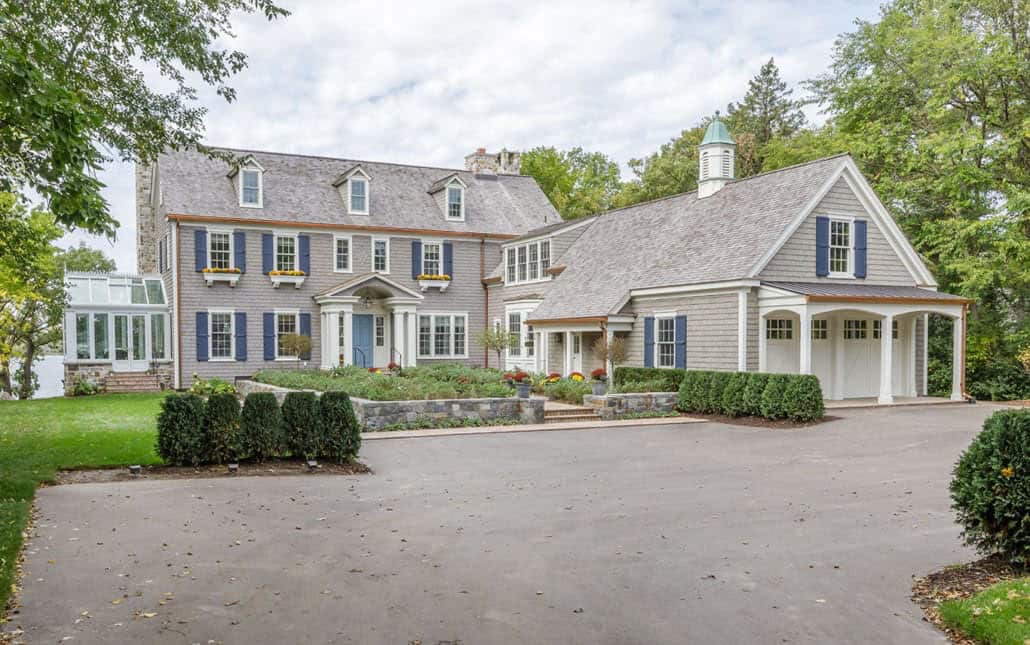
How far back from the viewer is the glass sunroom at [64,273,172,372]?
79.8 feet

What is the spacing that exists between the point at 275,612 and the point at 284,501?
144 inches

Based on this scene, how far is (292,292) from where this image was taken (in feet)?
88.2

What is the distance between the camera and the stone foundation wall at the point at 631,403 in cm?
1752

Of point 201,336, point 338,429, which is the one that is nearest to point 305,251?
point 201,336

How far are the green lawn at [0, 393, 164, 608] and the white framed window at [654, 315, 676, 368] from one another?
40.5ft

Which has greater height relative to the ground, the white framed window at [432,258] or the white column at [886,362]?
the white framed window at [432,258]

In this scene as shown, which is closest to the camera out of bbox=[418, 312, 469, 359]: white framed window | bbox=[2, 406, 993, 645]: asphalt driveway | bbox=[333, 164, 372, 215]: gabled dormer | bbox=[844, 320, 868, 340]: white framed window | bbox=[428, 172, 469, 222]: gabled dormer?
bbox=[2, 406, 993, 645]: asphalt driveway

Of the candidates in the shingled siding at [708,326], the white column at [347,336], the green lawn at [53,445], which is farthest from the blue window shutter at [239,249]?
the shingled siding at [708,326]

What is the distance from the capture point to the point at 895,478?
10109 mm

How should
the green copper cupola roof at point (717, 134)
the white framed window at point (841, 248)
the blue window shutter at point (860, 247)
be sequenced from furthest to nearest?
1. the green copper cupola roof at point (717, 134)
2. the blue window shutter at point (860, 247)
3. the white framed window at point (841, 248)

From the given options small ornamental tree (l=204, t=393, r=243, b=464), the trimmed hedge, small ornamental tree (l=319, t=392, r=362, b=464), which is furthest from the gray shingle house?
small ornamental tree (l=204, t=393, r=243, b=464)

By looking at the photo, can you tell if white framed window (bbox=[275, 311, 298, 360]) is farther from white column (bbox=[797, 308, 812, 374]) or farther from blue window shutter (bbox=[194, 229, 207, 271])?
white column (bbox=[797, 308, 812, 374])

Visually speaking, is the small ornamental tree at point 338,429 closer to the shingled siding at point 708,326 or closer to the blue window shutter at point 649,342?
the shingled siding at point 708,326

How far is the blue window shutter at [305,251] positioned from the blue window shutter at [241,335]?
8.63ft
